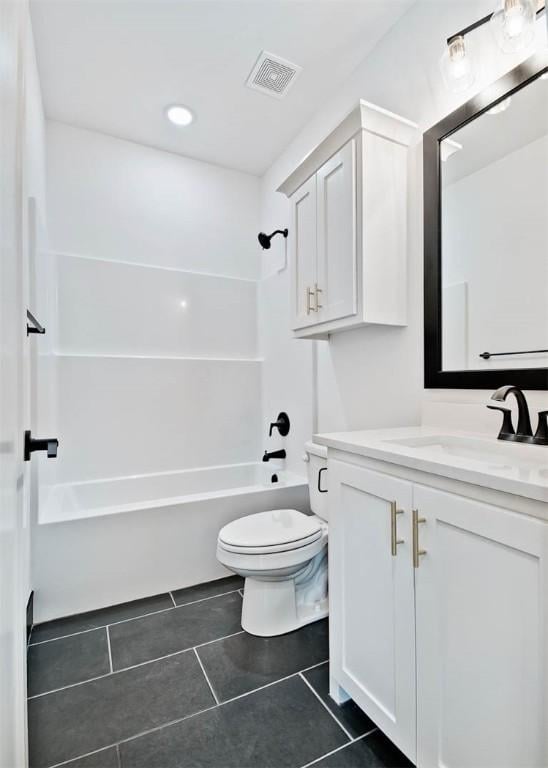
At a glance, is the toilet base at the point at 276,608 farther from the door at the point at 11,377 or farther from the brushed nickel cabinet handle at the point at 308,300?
the brushed nickel cabinet handle at the point at 308,300

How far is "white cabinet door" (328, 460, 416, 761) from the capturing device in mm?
998

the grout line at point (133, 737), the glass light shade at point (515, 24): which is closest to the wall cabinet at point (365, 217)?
the glass light shade at point (515, 24)

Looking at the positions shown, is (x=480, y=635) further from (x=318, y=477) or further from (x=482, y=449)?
(x=318, y=477)

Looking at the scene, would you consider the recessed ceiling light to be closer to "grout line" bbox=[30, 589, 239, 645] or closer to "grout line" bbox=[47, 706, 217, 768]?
"grout line" bbox=[30, 589, 239, 645]

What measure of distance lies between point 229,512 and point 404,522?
4.70ft

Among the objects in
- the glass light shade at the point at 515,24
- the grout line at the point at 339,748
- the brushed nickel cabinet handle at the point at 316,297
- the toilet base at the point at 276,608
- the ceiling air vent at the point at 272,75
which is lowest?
the grout line at the point at 339,748

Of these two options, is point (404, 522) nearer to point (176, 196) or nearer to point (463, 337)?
point (463, 337)

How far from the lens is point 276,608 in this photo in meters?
1.72

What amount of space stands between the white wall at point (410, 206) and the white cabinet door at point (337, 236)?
26 centimetres

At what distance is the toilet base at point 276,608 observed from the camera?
171 centimetres

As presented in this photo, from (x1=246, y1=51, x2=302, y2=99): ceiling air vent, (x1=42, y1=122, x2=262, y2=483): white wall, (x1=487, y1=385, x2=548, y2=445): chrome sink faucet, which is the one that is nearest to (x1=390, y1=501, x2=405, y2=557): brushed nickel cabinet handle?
(x1=487, y1=385, x2=548, y2=445): chrome sink faucet

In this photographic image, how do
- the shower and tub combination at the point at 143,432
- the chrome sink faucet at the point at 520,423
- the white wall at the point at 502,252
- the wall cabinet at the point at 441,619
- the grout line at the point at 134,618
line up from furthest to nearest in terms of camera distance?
1. the shower and tub combination at the point at 143,432
2. the grout line at the point at 134,618
3. the white wall at the point at 502,252
4. the chrome sink faucet at the point at 520,423
5. the wall cabinet at the point at 441,619

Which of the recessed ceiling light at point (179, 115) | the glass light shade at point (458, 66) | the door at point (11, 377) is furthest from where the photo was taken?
the recessed ceiling light at point (179, 115)

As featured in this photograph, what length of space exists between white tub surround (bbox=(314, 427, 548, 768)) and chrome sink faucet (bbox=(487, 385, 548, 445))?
0.03 meters
